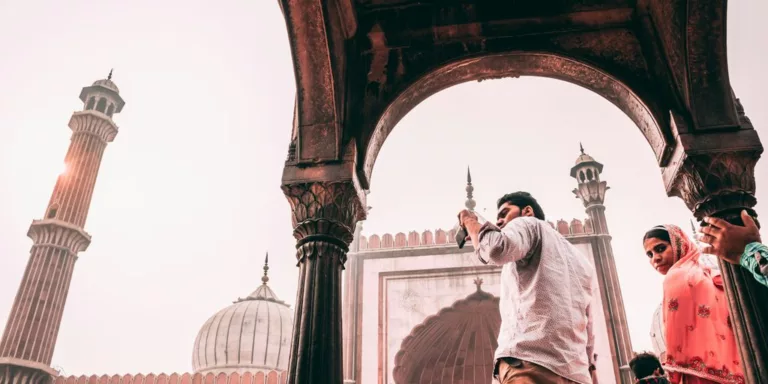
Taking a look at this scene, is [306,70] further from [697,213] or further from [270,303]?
[270,303]

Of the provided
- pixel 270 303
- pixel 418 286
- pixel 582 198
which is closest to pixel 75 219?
pixel 270 303

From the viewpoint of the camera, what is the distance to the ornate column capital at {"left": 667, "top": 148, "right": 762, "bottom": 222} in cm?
246

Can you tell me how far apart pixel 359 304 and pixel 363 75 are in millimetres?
6655

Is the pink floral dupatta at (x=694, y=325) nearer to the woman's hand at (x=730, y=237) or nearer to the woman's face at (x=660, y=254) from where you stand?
the woman's face at (x=660, y=254)

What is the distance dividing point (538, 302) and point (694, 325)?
858mm

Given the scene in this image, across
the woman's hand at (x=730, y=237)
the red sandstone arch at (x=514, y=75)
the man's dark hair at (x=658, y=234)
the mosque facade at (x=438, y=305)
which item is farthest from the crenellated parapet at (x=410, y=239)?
the woman's hand at (x=730, y=237)

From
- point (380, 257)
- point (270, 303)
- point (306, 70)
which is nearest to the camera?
point (306, 70)

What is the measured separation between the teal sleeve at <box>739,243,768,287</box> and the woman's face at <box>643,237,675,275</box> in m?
1.05

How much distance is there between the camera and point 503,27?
3396mm

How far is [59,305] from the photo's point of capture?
12094 mm

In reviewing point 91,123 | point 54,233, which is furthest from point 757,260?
point 91,123

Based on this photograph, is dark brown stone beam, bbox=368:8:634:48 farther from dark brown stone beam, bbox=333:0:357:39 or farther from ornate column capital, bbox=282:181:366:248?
ornate column capital, bbox=282:181:366:248

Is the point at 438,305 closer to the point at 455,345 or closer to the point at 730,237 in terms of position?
the point at 455,345

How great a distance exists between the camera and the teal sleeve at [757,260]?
3.80ft
